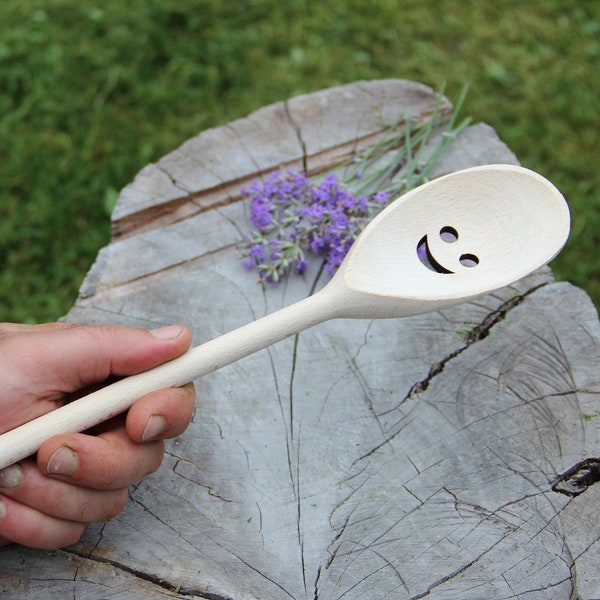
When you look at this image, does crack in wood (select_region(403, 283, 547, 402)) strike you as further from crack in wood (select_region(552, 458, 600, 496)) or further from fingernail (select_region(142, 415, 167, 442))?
fingernail (select_region(142, 415, 167, 442))

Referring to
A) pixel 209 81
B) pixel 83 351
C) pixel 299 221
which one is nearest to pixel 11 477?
pixel 83 351

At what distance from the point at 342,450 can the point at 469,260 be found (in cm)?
43

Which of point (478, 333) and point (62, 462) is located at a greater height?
point (62, 462)

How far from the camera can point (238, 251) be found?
1562 mm

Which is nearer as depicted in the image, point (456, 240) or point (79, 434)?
point (79, 434)

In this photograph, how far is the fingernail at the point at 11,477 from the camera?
44.9 inches

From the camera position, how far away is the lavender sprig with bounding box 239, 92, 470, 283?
1.52m

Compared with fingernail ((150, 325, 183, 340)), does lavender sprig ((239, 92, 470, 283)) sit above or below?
below

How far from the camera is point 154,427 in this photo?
1.15m

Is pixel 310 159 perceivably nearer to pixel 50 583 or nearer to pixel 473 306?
pixel 473 306

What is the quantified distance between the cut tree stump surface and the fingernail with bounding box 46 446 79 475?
0.19 metres

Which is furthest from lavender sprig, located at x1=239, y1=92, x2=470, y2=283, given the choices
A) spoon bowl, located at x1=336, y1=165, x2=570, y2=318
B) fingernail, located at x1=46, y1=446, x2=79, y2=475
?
fingernail, located at x1=46, y1=446, x2=79, y2=475

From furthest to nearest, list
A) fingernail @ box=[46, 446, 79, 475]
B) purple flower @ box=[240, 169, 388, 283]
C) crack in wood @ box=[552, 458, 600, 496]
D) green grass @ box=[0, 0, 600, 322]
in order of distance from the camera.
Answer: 1. green grass @ box=[0, 0, 600, 322]
2. purple flower @ box=[240, 169, 388, 283]
3. crack in wood @ box=[552, 458, 600, 496]
4. fingernail @ box=[46, 446, 79, 475]

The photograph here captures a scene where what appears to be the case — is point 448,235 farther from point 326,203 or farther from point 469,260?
point 326,203
